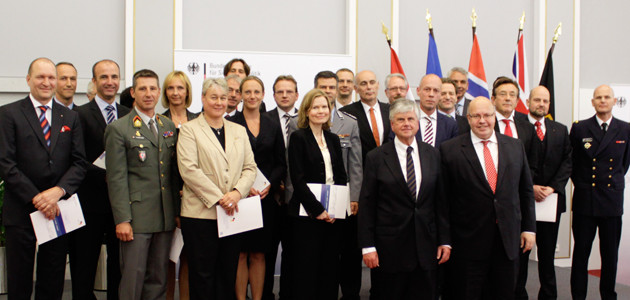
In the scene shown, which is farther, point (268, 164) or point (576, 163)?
point (576, 163)

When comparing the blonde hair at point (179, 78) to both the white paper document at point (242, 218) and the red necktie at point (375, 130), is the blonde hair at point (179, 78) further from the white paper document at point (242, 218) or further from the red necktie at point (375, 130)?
the red necktie at point (375, 130)

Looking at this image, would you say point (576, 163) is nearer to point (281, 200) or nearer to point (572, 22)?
point (281, 200)

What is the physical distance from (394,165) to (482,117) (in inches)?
24.7

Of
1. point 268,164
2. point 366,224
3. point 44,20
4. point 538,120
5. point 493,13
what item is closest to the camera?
point 366,224

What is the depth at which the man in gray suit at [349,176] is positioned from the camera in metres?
3.62

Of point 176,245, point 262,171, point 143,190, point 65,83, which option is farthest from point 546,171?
point 65,83

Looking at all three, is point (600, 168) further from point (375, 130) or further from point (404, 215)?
point (404, 215)

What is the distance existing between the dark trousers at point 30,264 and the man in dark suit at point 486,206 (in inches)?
93.6

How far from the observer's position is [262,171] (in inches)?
144

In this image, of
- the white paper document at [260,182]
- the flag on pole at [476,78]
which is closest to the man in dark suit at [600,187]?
the flag on pole at [476,78]

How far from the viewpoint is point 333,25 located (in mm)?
5965

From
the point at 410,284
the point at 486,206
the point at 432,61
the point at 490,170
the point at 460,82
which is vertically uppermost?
the point at 432,61

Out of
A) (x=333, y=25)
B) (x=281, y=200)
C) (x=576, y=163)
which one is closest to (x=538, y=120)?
(x=576, y=163)

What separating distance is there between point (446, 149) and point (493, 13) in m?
3.68
